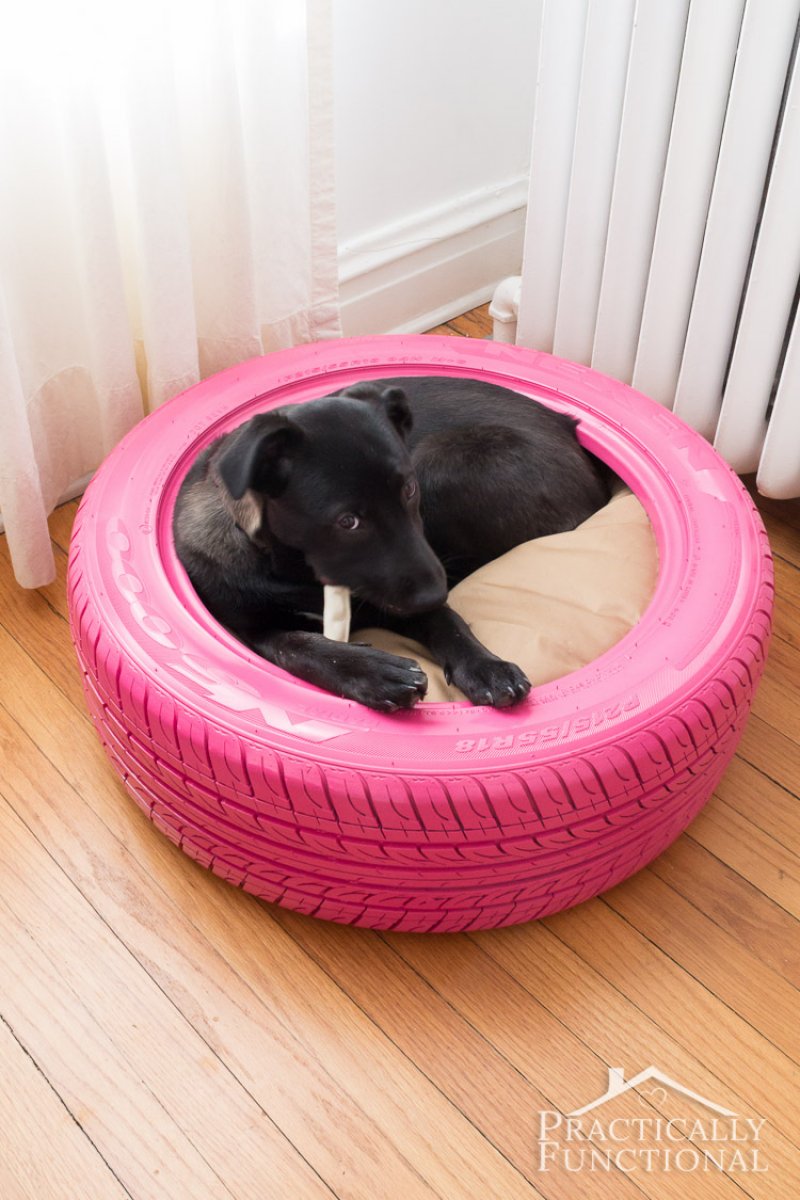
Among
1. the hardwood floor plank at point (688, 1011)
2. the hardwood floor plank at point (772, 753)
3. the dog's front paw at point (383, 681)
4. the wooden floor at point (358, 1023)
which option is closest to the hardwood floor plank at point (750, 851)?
the wooden floor at point (358, 1023)

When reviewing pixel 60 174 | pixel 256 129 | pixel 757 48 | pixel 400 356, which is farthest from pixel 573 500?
pixel 60 174

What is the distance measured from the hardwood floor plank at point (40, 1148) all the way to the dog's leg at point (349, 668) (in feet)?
2.27

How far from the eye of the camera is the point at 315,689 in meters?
1.68

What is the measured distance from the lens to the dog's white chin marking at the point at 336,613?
1.79m

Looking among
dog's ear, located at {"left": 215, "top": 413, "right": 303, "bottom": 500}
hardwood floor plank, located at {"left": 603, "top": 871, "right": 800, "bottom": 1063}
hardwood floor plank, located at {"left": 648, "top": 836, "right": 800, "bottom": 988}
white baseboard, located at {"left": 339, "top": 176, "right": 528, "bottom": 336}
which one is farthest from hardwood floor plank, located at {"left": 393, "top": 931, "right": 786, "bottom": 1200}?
white baseboard, located at {"left": 339, "top": 176, "right": 528, "bottom": 336}

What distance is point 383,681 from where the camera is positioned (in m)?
1.66

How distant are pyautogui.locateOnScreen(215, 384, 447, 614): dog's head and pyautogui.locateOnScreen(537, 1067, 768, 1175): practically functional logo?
2.49 ft

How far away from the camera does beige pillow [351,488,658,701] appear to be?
6.04ft

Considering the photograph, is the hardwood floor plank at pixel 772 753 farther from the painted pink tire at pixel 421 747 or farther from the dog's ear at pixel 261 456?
the dog's ear at pixel 261 456

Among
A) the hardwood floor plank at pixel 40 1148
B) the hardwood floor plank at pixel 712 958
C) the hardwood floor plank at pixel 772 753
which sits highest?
the hardwood floor plank at pixel 772 753

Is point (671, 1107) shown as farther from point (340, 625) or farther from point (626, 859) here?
point (340, 625)

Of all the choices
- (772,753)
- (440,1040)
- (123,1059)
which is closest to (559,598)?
(772,753)

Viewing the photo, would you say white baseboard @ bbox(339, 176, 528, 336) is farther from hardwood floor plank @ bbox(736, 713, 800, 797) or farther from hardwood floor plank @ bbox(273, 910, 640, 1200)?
hardwood floor plank @ bbox(273, 910, 640, 1200)

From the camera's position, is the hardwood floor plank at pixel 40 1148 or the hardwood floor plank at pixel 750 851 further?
the hardwood floor plank at pixel 750 851
